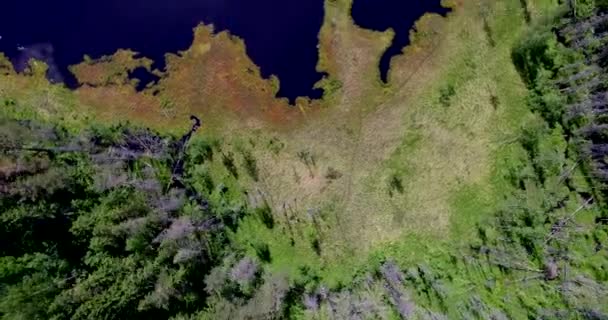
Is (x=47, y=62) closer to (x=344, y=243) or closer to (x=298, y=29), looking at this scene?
(x=298, y=29)

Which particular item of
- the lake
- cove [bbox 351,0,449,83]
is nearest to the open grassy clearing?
cove [bbox 351,0,449,83]

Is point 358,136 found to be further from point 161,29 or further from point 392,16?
point 161,29

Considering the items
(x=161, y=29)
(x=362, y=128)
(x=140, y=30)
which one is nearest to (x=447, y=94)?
(x=362, y=128)

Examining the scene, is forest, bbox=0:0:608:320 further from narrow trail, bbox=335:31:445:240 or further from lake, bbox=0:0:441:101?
lake, bbox=0:0:441:101

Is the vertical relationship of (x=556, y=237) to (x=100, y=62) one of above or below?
below

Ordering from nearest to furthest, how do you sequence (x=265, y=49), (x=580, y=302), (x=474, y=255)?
1. (x=580, y=302)
2. (x=474, y=255)
3. (x=265, y=49)

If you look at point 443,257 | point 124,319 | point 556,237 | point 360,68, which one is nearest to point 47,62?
point 124,319

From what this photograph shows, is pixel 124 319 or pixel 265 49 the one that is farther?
pixel 265 49
